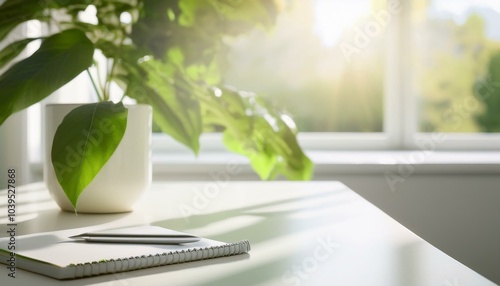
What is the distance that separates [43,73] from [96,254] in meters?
0.34

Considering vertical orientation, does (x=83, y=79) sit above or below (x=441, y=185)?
above

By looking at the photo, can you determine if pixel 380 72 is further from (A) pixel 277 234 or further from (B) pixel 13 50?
(A) pixel 277 234

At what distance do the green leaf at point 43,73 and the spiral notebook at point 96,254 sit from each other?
21 cm

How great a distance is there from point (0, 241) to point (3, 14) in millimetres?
471

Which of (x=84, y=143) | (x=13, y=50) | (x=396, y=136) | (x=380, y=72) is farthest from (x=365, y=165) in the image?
(x=84, y=143)

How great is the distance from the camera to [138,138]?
121cm

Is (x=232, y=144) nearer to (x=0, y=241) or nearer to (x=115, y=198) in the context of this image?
(x=115, y=198)

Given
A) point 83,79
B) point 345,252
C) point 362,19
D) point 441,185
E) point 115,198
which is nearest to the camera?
point 345,252

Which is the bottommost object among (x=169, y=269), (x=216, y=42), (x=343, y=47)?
(x=169, y=269)

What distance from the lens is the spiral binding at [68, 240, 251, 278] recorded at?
703 mm

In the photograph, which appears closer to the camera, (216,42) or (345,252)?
(345,252)

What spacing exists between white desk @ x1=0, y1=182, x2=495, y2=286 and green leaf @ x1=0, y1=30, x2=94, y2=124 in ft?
0.57

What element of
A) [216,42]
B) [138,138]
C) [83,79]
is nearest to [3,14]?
[138,138]

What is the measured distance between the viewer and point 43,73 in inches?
39.9
